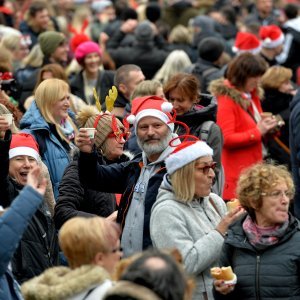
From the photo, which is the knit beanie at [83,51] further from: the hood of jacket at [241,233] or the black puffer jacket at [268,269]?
the black puffer jacket at [268,269]

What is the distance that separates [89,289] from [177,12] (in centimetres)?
1433

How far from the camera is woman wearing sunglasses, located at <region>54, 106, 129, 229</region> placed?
25.0 feet

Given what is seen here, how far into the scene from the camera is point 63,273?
5484mm

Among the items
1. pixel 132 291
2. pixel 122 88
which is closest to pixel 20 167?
pixel 122 88

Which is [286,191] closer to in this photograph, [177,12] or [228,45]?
[228,45]

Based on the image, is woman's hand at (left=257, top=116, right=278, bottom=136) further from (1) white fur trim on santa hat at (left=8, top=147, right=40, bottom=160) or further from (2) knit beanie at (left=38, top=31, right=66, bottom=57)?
(2) knit beanie at (left=38, top=31, right=66, bottom=57)

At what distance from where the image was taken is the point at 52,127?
353 inches

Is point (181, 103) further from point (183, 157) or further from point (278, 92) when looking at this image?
point (278, 92)

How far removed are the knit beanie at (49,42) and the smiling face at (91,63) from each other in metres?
0.57

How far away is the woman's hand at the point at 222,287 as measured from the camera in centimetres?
627

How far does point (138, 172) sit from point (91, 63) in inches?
211

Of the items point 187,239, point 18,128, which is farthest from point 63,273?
point 18,128

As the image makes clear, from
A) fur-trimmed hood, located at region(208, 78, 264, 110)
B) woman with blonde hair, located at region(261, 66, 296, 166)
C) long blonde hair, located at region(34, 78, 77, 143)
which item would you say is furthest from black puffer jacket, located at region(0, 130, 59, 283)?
woman with blonde hair, located at region(261, 66, 296, 166)

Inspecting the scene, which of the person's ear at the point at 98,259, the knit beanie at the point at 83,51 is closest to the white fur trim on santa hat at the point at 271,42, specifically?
the knit beanie at the point at 83,51
